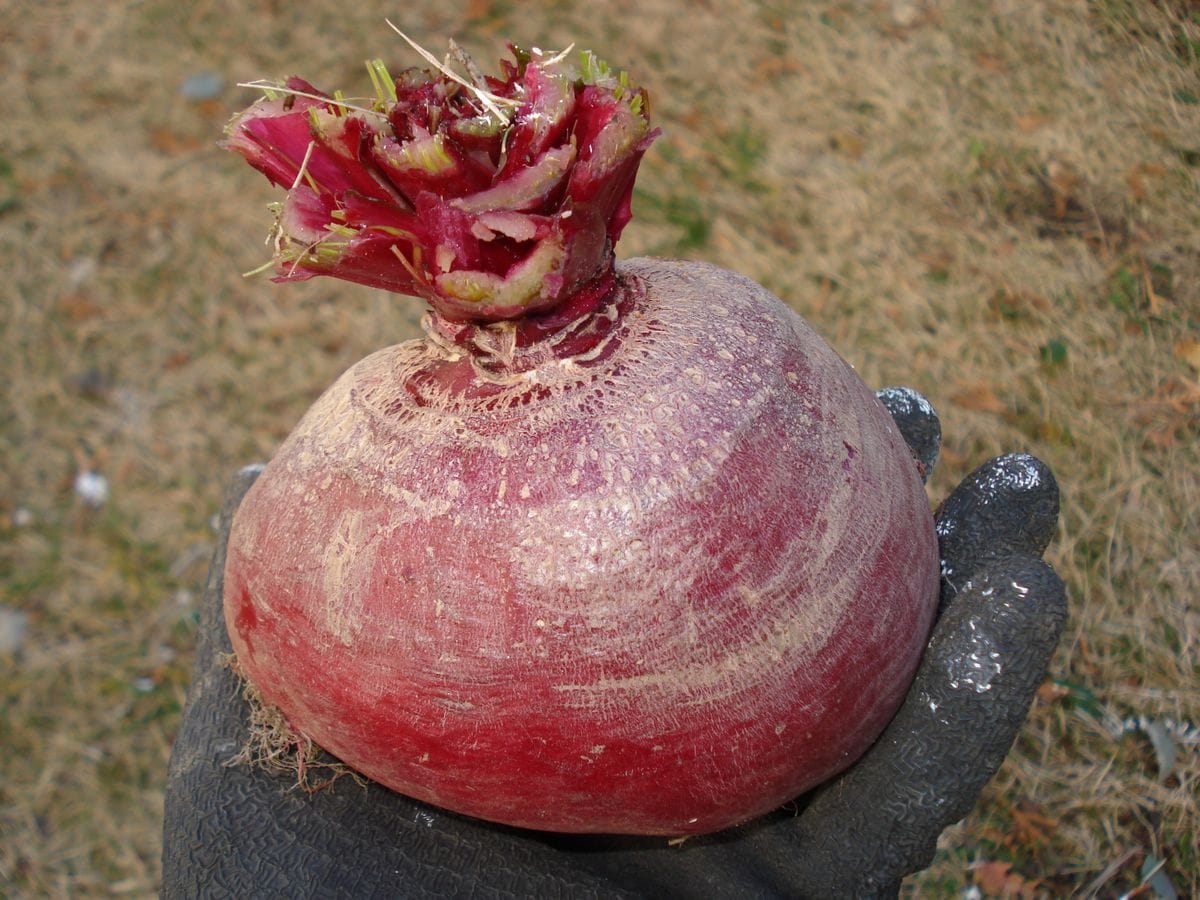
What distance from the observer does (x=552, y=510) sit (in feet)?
5.56

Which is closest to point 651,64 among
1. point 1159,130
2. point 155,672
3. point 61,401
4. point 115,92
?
point 1159,130

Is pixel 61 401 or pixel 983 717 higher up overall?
pixel 983 717

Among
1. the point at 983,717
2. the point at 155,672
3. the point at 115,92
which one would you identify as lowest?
Result: the point at 155,672

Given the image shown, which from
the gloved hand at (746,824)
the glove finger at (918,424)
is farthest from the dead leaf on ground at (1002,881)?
the glove finger at (918,424)

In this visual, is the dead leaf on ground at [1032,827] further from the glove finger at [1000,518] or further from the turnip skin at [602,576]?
the turnip skin at [602,576]

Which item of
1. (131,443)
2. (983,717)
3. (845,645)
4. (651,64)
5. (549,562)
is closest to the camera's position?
(549,562)

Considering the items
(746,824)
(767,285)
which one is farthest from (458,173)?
(767,285)

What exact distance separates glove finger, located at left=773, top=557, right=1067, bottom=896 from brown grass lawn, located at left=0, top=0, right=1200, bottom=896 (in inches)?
44.2

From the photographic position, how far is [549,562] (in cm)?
169

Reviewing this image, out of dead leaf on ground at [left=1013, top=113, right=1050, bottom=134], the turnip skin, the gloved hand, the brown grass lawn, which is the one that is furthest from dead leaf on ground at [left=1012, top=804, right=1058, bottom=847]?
dead leaf on ground at [left=1013, top=113, right=1050, bottom=134]

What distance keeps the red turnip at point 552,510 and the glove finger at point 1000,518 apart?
53 cm

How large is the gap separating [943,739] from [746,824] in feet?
1.60

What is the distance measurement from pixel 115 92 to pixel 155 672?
135 inches

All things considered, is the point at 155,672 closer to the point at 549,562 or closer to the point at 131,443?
the point at 131,443
